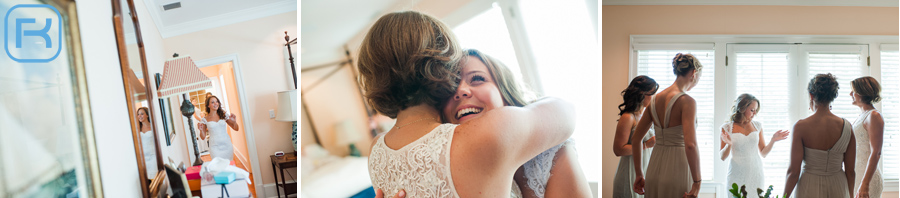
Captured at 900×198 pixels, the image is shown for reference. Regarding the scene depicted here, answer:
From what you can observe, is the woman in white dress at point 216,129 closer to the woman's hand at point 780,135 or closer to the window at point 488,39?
the window at point 488,39

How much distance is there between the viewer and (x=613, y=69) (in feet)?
10.8

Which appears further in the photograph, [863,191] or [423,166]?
[863,191]

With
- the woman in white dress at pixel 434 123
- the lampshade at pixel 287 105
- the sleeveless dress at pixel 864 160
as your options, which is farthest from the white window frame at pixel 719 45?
the lampshade at pixel 287 105

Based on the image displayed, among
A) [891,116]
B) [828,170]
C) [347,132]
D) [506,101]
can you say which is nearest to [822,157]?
[828,170]

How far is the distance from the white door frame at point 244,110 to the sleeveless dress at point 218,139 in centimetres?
45

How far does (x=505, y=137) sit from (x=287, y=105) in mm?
2501

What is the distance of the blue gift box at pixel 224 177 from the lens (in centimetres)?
283

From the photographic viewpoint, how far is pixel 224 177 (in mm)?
2834

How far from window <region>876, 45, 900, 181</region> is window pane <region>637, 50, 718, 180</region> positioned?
1.07 m

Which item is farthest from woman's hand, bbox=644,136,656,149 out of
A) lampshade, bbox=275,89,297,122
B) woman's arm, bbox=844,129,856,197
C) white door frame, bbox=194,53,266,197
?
white door frame, bbox=194,53,266,197

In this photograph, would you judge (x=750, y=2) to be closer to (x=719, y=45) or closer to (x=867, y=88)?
(x=719, y=45)

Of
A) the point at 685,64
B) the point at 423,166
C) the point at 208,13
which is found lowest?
the point at 423,166

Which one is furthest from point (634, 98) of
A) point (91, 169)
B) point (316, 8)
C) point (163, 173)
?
point (91, 169)

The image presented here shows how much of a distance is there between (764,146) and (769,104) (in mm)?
320
